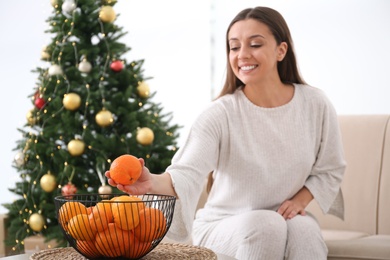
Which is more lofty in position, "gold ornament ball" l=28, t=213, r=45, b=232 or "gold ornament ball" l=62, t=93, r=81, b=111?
"gold ornament ball" l=62, t=93, r=81, b=111

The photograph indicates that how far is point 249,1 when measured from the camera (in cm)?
483

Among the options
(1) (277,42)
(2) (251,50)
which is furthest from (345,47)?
(2) (251,50)

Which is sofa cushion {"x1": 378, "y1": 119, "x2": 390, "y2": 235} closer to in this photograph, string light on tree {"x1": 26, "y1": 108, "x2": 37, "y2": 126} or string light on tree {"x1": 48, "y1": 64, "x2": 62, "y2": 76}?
string light on tree {"x1": 48, "y1": 64, "x2": 62, "y2": 76}

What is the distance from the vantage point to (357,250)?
248 cm

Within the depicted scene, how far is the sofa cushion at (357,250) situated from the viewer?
2.46 meters

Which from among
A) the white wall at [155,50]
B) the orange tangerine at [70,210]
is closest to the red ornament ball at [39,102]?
the white wall at [155,50]

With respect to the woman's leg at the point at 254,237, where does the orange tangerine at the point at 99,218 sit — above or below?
above

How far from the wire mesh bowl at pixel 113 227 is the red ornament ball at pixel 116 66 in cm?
225

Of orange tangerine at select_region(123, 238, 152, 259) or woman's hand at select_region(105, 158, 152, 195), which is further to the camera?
Result: woman's hand at select_region(105, 158, 152, 195)

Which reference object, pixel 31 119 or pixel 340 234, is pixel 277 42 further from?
pixel 31 119

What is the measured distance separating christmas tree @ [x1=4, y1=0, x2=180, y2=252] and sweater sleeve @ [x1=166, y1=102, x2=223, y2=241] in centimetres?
128

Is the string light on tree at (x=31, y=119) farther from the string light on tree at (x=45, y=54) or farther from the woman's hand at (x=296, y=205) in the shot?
the woman's hand at (x=296, y=205)

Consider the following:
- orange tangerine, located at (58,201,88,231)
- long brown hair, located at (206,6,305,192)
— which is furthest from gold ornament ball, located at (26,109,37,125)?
orange tangerine, located at (58,201,88,231)

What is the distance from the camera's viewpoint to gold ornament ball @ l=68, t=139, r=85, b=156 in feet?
11.8
